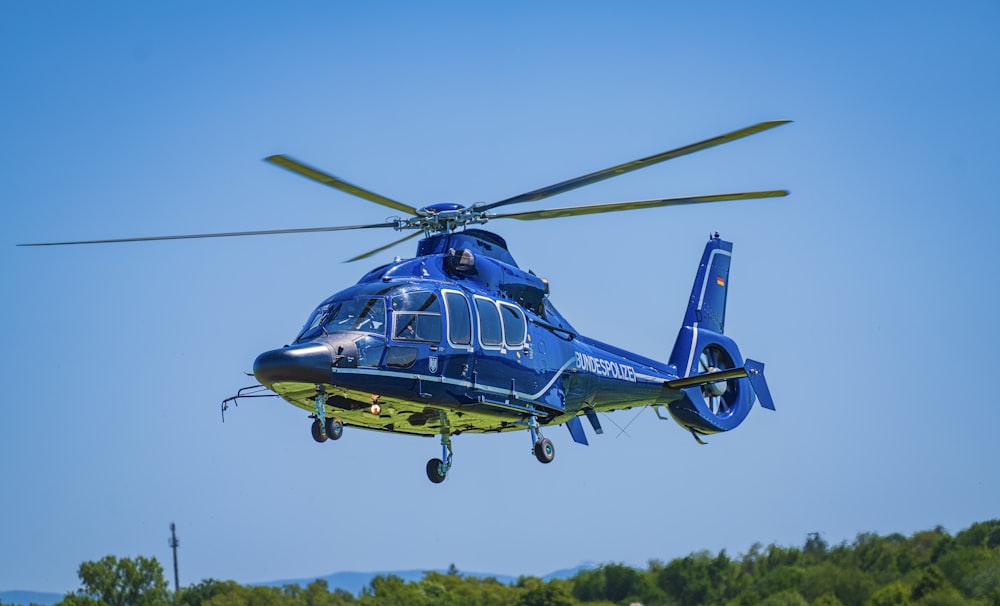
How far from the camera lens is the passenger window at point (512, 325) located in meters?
22.3

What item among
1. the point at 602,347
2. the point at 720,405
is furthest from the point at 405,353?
the point at 720,405

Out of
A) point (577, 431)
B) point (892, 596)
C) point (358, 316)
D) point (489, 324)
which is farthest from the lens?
point (892, 596)

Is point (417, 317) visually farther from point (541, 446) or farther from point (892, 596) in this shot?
point (892, 596)

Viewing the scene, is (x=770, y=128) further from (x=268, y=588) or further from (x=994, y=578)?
(x=268, y=588)

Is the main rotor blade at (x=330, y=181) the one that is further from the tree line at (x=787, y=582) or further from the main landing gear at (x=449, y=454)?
the tree line at (x=787, y=582)

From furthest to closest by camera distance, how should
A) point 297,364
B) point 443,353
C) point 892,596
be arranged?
1. point 892,596
2. point 443,353
3. point 297,364

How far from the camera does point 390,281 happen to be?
69.4ft

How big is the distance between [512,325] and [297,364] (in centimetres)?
451

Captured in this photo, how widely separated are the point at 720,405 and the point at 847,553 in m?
24.9

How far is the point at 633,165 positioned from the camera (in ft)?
67.4

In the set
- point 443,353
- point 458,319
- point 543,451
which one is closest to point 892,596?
point 543,451

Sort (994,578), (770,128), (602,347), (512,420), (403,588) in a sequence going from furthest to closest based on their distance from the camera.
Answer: (403,588) < (994,578) < (602,347) < (512,420) < (770,128)

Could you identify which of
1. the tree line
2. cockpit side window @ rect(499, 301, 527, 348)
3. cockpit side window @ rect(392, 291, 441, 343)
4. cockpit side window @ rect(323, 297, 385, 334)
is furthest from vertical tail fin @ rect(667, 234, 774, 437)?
the tree line

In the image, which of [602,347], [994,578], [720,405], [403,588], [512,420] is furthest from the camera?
[403,588]
